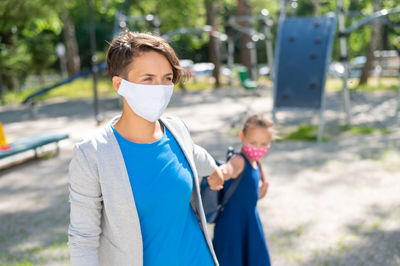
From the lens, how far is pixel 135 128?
154 centimetres

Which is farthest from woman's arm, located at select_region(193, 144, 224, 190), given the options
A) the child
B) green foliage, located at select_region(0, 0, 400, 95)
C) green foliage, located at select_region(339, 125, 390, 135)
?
green foliage, located at select_region(0, 0, 400, 95)

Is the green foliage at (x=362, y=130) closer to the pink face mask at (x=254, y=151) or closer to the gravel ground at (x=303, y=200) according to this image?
the gravel ground at (x=303, y=200)

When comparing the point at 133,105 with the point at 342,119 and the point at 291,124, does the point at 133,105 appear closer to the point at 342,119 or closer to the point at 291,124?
the point at 291,124

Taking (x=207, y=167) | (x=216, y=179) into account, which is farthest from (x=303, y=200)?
(x=207, y=167)

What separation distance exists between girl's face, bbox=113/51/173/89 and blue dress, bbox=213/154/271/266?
998mm

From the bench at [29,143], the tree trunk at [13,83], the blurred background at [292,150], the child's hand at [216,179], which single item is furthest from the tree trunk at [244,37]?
the child's hand at [216,179]

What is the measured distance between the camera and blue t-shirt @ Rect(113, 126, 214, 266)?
57.6 inches

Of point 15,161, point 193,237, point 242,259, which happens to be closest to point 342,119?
point 15,161

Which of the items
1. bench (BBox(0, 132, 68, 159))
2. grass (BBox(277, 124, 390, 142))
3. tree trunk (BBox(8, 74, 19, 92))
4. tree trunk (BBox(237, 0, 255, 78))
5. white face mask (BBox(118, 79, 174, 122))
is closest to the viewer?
white face mask (BBox(118, 79, 174, 122))

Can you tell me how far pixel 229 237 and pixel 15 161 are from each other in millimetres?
5889

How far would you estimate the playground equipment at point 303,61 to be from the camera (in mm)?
8008

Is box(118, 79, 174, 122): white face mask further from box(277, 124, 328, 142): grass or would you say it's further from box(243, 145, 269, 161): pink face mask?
box(277, 124, 328, 142): grass

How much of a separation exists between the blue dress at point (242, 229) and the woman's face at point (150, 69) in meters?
1.00

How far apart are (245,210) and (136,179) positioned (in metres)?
1.08
